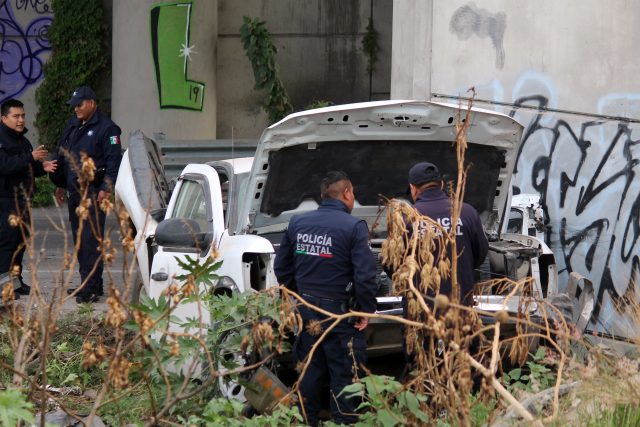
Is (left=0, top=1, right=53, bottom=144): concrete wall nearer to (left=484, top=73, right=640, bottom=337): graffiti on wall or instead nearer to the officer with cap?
(left=484, top=73, right=640, bottom=337): graffiti on wall

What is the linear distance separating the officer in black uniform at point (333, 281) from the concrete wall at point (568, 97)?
3.86 m

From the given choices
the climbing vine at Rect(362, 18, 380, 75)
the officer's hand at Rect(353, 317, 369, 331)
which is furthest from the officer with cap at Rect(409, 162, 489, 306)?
the climbing vine at Rect(362, 18, 380, 75)

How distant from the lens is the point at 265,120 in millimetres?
18625

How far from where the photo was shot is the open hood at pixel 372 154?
6711 millimetres

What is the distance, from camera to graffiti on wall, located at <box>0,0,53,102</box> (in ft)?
61.0

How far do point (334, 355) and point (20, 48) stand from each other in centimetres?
1423

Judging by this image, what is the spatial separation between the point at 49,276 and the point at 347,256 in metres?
6.67

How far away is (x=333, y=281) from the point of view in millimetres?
6059

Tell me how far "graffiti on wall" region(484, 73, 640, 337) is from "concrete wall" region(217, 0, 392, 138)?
8.06 m

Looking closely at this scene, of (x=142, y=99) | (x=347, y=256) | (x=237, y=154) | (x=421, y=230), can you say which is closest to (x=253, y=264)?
(x=347, y=256)

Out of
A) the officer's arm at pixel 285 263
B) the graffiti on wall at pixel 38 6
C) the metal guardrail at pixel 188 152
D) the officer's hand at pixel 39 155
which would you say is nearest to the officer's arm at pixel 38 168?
the officer's hand at pixel 39 155

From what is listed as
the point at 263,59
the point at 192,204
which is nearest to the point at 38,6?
the point at 263,59

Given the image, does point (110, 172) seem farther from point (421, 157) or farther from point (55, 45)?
point (55, 45)

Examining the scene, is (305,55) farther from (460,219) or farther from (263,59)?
(460,219)
